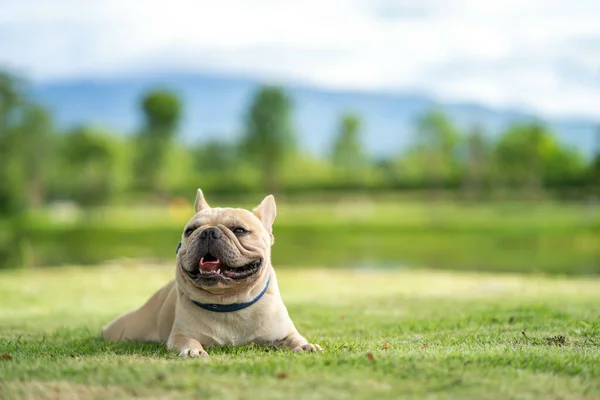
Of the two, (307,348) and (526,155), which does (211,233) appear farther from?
(526,155)

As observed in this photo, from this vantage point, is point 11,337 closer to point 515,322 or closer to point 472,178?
point 515,322

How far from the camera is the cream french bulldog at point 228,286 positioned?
6.14 m

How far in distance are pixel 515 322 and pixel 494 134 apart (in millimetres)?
87354

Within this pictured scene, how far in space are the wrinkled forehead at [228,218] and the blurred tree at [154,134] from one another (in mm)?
84795

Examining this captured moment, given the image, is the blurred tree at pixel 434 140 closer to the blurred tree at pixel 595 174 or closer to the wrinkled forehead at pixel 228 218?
the blurred tree at pixel 595 174

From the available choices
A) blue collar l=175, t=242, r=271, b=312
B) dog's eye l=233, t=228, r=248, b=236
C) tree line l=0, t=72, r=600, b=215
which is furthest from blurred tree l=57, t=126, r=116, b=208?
dog's eye l=233, t=228, r=248, b=236

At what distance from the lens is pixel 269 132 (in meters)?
85.1

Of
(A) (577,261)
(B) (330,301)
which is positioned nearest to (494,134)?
(A) (577,261)

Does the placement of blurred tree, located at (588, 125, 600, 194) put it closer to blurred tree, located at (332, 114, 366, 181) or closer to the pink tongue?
blurred tree, located at (332, 114, 366, 181)

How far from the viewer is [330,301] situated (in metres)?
13.0

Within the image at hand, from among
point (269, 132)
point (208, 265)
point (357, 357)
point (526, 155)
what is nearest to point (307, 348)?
point (357, 357)

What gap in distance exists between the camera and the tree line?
2667 inches

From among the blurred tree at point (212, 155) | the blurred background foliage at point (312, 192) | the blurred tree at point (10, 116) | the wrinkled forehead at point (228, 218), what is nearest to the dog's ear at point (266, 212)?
the wrinkled forehead at point (228, 218)

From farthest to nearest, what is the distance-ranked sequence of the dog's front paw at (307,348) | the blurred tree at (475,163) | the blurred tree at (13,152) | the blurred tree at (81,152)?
the blurred tree at (81,152) < the blurred tree at (475,163) < the blurred tree at (13,152) < the dog's front paw at (307,348)
